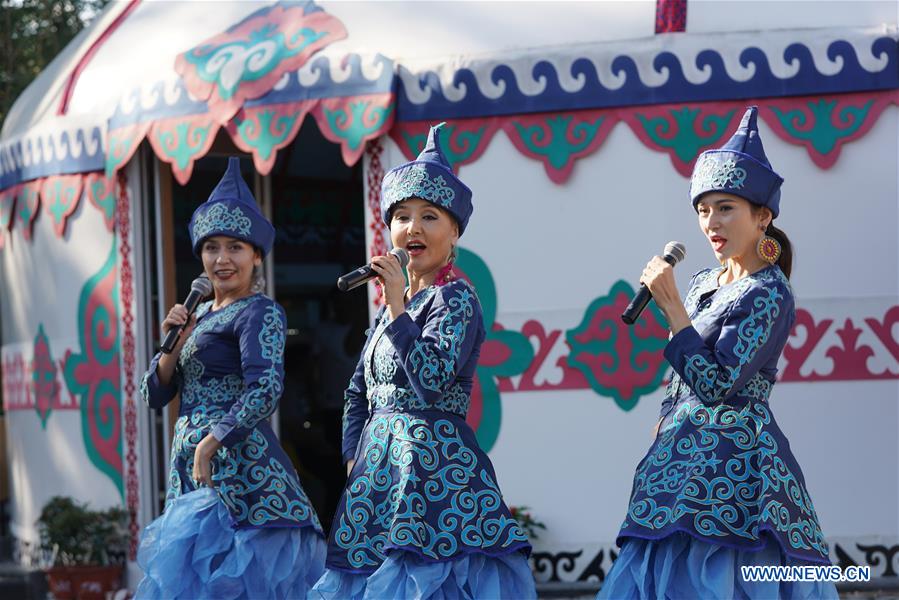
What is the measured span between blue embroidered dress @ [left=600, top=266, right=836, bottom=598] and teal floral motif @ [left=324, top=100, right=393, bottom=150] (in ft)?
9.67

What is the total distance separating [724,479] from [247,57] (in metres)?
3.78

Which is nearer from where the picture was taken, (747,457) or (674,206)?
(747,457)

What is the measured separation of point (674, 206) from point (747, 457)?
277 cm

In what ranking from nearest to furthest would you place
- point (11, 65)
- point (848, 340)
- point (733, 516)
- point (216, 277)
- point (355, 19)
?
point (733, 516) → point (216, 277) → point (848, 340) → point (355, 19) → point (11, 65)

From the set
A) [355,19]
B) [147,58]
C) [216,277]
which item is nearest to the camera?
[216,277]

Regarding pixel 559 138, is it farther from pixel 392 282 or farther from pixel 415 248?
pixel 392 282

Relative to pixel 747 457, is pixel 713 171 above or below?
above

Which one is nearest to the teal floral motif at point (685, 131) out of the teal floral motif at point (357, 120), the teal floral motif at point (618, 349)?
the teal floral motif at point (618, 349)

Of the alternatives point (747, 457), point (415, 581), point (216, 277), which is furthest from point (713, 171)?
point (216, 277)

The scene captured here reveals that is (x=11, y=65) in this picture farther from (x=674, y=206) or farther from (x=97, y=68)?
(x=674, y=206)

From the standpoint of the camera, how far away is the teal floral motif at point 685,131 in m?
6.43

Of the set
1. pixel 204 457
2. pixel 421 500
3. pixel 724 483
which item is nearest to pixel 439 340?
pixel 421 500

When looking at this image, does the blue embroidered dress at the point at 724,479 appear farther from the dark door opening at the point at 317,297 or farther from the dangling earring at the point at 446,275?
the dark door opening at the point at 317,297

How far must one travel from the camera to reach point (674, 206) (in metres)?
6.44
